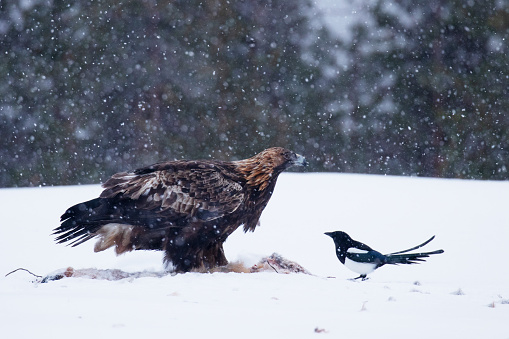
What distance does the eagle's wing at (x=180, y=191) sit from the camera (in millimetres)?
4562

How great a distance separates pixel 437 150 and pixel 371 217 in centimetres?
835

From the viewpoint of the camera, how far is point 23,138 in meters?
14.3

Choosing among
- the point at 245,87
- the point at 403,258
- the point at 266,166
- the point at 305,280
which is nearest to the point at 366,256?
the point at 403,258

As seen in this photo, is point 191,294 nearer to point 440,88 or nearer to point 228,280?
point 228,280

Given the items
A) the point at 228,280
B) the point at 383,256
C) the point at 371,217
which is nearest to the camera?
the point at 228,280

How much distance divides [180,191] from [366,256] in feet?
4.35

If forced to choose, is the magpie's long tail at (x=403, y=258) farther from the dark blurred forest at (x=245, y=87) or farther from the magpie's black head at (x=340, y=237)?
the dark blurred forest at (x=245, y=87)

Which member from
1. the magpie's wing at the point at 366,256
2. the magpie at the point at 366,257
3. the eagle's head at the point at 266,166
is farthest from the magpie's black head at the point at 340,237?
the eagle's head at the point at 266,166

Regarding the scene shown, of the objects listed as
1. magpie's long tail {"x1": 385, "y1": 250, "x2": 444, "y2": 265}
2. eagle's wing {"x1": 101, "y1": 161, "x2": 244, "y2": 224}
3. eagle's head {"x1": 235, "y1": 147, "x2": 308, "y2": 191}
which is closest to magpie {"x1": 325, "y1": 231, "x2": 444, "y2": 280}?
magpie's long tail {"x1": 385, "y1": 250, "x2": 444, "y2": 265}

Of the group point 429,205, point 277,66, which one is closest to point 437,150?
point 277,66

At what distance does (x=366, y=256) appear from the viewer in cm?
464

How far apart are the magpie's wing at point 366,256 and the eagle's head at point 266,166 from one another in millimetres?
754

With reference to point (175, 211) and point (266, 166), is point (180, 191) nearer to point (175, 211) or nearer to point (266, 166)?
point (175, 211)

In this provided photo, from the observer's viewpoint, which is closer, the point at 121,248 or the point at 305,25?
the point at 121,248
